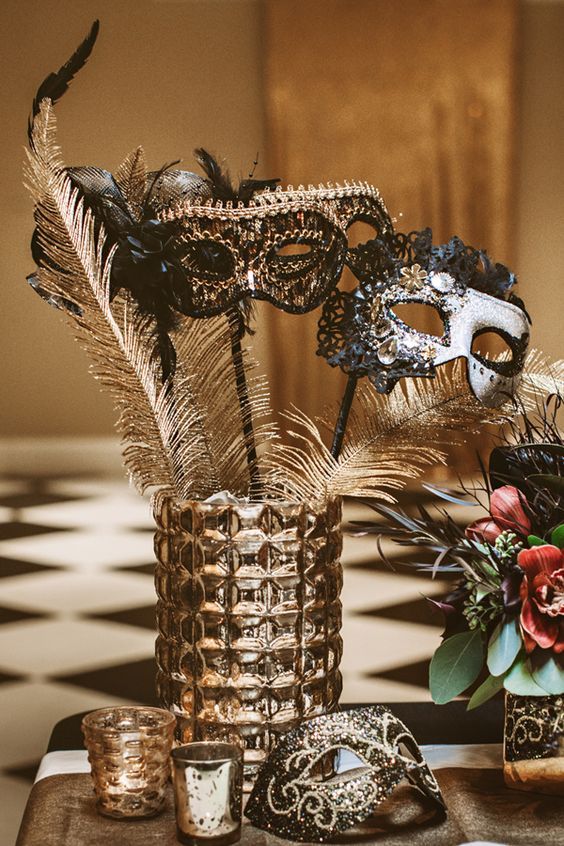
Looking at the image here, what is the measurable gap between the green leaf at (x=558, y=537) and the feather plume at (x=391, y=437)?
0.11 metres

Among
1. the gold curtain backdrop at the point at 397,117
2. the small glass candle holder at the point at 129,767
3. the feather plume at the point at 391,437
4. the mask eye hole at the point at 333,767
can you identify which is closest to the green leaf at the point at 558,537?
the feather plume at the point at 391,437

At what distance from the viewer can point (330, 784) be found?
745mm

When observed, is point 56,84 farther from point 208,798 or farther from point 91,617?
point 91,617

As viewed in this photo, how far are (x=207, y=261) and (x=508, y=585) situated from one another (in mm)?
337

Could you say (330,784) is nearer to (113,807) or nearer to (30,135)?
(113,807)

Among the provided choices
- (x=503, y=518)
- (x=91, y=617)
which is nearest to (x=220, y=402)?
(x=503, y=518)

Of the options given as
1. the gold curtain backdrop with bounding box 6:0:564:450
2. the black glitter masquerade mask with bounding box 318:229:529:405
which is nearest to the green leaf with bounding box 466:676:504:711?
the black glitter masquerade mask with bounding box 318:229:529:405

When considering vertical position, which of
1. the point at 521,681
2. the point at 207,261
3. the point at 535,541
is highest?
the point at 207,261

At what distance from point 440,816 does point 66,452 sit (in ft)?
6.54

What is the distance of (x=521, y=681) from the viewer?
0.77 metres

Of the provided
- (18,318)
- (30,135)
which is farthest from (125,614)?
(30,135)

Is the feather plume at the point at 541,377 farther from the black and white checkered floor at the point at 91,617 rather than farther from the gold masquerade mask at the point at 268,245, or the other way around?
the black and white checkered floor at the point at 91,617

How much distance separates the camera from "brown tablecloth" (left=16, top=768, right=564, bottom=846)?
2.40 feet

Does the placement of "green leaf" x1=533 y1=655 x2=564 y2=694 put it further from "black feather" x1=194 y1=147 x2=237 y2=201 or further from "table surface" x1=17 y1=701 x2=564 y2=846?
"black feather" x1=194 y1=147 x2=237 y2=201
